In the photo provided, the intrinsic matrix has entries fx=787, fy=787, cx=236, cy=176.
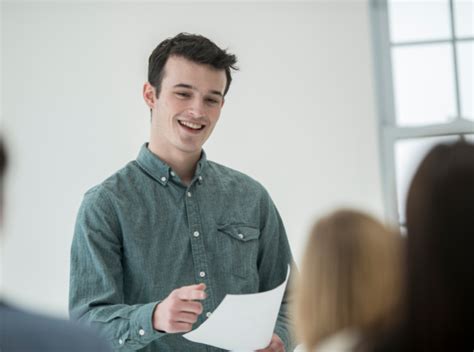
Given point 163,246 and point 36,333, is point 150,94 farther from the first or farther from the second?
point 36,333

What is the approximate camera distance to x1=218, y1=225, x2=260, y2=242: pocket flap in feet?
7.36

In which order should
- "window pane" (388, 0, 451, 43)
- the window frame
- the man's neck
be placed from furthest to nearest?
1. "window pane" (388, 0, 451, 43)
2. the window frame
3. the man's neck

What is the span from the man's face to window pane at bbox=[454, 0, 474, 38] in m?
2.23

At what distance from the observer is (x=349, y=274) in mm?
1077

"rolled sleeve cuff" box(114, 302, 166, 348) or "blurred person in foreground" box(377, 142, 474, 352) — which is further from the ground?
→ "blurred person in foreground" box(377, 142, 474, 352)

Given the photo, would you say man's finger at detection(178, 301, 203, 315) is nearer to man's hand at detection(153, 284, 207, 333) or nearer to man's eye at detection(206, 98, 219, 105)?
man's hand at detection(153, 284, 207, 333)

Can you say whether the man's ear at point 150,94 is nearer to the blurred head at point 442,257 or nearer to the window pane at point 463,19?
the blurred head at point 442,257

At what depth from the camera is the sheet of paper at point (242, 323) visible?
71.7 inches

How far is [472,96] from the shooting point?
4098mm

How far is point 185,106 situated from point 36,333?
4.82ft

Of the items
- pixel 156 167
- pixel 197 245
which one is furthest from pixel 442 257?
pixel 156 167

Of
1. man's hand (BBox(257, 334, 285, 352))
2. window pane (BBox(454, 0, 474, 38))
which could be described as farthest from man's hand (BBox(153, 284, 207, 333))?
window pane (BBox(454, 0, 474, 38))

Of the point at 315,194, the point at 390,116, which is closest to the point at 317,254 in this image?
the point at 315,194

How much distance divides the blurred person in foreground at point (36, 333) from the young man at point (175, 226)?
3.43 feet
